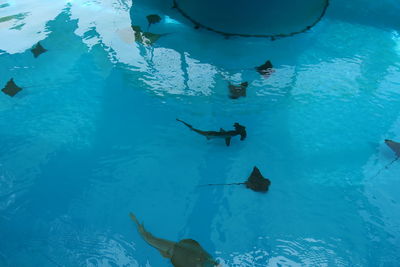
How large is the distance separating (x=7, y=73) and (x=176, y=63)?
1.90 metres

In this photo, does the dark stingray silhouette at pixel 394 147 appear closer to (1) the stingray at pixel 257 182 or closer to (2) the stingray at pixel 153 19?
(1) the stingray at pixel 257 182

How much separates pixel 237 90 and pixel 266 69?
0.55m

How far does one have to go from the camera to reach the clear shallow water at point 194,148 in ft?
6.36

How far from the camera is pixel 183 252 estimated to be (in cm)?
180

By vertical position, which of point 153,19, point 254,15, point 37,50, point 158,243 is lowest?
point 158,243

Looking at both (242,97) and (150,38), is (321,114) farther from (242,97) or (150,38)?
(150,38)

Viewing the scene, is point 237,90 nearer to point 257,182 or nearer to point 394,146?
point 257,182

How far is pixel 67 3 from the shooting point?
174 inches

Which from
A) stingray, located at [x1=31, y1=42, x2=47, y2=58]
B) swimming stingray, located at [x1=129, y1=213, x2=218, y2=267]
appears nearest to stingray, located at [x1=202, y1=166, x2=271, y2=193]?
swimming stingray, located at [x1=129, y1=213, x2=218, y2=267]

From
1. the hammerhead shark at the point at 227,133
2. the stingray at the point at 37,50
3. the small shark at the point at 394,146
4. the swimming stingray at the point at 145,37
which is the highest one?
the swimming stingray at the point at 145,37

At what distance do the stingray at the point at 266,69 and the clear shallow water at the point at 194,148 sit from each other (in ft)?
0.28

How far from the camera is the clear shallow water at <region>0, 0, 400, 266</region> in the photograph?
1.94 meters

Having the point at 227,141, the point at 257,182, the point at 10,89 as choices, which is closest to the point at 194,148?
the point at 227,141

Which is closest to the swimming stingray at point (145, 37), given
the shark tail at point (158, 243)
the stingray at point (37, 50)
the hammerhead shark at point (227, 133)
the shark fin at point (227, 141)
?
the stingray at point (37, 50)
